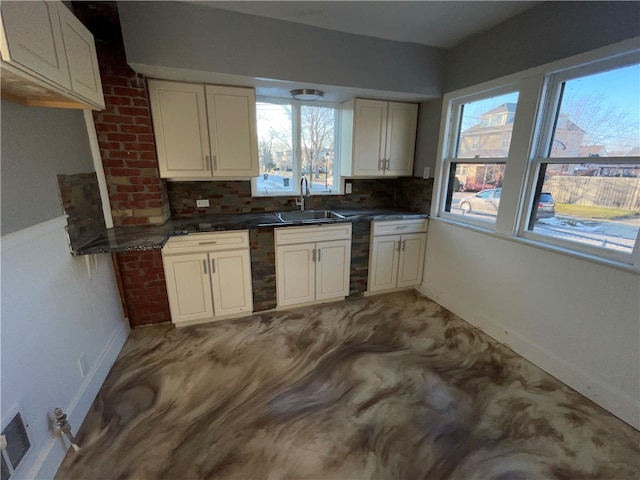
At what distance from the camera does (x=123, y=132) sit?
86.5 inches

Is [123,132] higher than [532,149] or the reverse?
higher

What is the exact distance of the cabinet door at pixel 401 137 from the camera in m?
3.07

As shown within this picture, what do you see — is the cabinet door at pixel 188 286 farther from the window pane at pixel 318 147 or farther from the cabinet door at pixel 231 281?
the window pane at pixel 318 147

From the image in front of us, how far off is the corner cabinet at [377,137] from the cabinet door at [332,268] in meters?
0.86

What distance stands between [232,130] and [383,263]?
204 cm

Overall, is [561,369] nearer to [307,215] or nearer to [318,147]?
[307,215]

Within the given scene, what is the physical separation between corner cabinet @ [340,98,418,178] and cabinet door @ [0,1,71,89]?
229 cm

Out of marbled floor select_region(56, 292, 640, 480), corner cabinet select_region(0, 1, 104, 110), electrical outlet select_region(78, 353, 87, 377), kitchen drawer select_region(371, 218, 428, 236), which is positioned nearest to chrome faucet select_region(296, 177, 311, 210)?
kitchen drawer select_region(371, 218, 428, 236)

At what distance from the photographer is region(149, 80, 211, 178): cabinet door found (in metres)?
2.30

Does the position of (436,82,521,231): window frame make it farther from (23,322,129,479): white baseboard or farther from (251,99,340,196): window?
(23,322,129,479): white baseboard

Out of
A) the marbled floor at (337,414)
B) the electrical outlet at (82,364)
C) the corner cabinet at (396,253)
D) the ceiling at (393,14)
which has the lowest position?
the marbled floor at (337,414)

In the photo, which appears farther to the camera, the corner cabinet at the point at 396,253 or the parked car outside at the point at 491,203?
the corner cabinet at the point at 396,253

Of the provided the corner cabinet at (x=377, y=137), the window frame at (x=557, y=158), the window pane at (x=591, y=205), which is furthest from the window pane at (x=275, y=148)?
the window pane at (x=591, y=205)

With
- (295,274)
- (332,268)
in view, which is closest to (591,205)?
(332,268)
